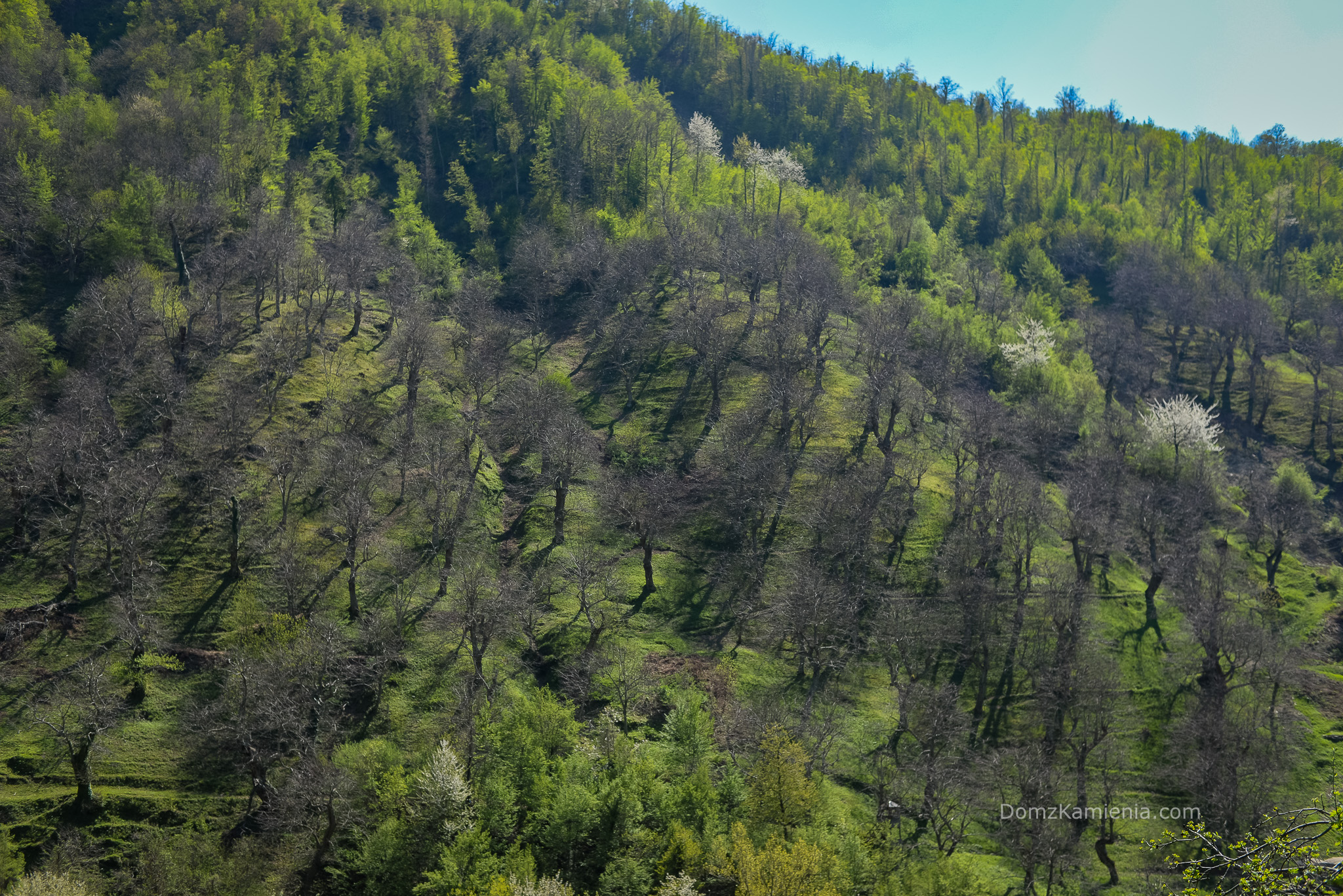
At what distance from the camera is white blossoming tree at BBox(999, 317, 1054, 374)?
11488cm

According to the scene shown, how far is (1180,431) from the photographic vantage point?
10000 cm

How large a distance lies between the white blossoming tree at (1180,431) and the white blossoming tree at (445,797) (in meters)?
90.2

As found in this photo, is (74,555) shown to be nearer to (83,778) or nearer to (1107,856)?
(83,778)

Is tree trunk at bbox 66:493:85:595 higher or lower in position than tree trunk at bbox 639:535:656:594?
lower

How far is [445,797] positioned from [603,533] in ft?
122

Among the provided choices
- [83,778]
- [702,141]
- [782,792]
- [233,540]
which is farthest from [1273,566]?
[702,141]

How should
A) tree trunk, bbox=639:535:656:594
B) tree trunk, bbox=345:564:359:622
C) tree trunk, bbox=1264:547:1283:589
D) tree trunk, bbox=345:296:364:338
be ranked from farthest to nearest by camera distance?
tree trunk, bbox=345:296:364:338, tree trunk, bbox=1264:547:1283:589, tree trunk, bbox=639:535:656:594, tree trunk, bbox=345:564:359:622

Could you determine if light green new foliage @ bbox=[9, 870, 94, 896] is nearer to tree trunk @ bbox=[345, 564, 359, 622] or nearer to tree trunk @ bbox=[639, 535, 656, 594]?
tree trunk @ bbox=[345, 564, 359, 622]

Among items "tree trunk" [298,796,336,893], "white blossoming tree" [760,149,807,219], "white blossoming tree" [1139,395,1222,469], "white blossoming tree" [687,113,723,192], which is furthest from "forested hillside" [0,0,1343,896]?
"white blossoming tree" [687,113,723,192]

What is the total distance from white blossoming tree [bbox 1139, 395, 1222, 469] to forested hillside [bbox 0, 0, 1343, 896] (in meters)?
0.80

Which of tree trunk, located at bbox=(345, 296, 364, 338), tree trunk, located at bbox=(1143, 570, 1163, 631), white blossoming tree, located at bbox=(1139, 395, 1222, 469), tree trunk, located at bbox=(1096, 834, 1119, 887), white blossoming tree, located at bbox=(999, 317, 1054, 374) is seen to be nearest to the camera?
tree trunk, located at bbox=(1096, 834, 1119, 887)

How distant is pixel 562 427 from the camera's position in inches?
3499

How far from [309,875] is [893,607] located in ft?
165

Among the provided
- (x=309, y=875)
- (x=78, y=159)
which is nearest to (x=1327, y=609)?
(x=309, y=875)
